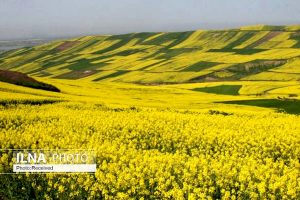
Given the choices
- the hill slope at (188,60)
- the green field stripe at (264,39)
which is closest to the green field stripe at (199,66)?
the hill slope at (188,60)

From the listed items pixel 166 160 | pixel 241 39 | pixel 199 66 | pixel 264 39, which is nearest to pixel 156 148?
pixel 166 160

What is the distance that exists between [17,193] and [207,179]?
552 centimetres

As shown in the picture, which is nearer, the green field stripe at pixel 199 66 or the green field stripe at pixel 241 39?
the green field stripe at pixel 199 66

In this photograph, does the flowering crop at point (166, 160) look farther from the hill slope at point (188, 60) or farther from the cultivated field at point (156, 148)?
the hill slope at point (188, 60)

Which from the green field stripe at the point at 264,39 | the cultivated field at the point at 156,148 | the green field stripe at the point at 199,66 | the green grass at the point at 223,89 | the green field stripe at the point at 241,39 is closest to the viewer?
the cultivated field at the point at 156,148

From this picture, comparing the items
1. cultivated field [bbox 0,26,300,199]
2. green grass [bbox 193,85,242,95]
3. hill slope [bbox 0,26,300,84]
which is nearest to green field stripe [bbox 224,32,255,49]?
hill slope [bbox 0,26,300,84]

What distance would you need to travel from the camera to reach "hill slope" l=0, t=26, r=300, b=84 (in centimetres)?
12212

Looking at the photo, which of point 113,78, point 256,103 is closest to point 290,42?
point 113,78

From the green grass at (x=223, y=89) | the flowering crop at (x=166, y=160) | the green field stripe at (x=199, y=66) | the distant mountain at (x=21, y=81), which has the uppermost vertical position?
the flowering crop at (x=166, y=160)

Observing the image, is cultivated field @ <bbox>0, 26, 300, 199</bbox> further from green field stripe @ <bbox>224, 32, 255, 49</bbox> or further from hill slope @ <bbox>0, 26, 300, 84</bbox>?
green field stripe @ <bbox>224, 32, 255, 49</bbox>

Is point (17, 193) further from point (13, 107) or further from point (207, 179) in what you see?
point (13, 107)

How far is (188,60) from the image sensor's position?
144 meters

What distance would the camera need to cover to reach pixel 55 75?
15212cm

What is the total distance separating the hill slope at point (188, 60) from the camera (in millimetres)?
122125
